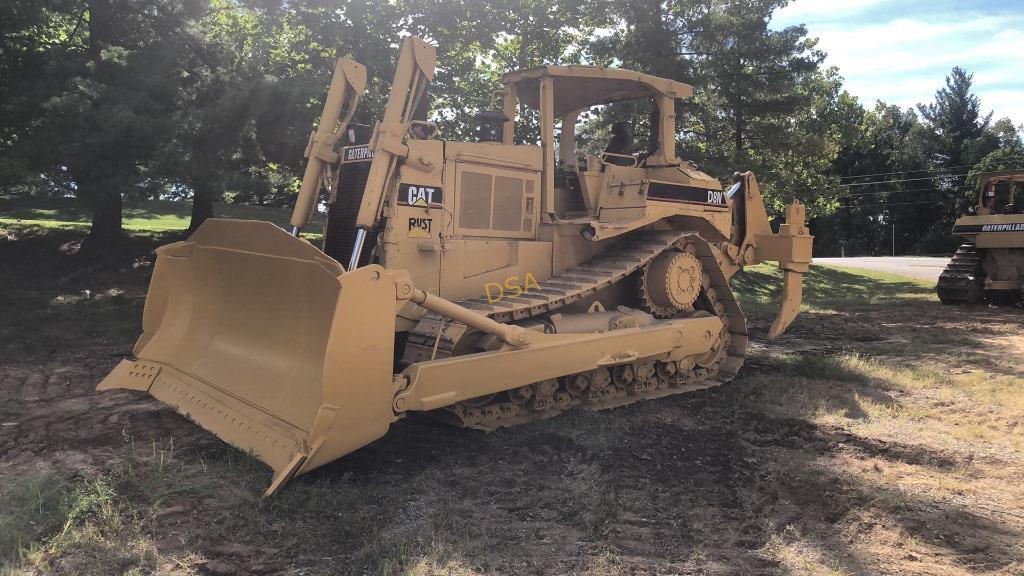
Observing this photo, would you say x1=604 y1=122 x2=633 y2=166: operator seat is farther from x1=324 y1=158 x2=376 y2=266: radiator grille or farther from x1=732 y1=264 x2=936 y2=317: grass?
x1=732 y1=264 x2=936 y2=317: grass

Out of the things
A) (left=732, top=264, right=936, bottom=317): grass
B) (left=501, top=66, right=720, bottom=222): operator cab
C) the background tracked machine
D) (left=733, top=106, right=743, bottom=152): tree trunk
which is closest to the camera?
(left=501, top=66, right=720, bottom=222): operator cab

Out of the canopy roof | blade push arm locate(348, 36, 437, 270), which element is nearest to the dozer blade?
blade push arm locate(348, 36, 437, 270)

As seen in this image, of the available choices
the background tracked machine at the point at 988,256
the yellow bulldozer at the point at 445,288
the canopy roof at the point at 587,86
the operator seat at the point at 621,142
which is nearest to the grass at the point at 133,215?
the canopy roof at the point at 587,86

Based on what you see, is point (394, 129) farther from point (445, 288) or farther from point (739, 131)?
point (739, 131)

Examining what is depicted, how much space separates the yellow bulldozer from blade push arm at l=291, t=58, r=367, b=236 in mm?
19

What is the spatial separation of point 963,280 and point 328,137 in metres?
14.6

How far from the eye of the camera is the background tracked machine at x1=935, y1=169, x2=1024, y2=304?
14.2 meters

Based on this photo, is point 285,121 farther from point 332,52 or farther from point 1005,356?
point 1005,356

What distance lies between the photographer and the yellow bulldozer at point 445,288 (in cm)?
450

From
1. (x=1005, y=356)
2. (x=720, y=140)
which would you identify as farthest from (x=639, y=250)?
(x=720, y=140)

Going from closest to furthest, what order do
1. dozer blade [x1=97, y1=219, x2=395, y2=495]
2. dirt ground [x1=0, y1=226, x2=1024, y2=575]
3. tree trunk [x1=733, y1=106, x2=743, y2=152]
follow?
dirt ground [x1=0, y1=226, x2=1024, y2=575], dozer blade [x1=97, y1=219, x2=395, y2=495], tree trunk [x1=733, y1=106, x2=743, y2=152]

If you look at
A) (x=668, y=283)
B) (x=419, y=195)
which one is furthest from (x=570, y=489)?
(x=668, y=283)

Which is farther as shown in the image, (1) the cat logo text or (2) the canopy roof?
(2) the canopy roof

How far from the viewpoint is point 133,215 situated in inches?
922
